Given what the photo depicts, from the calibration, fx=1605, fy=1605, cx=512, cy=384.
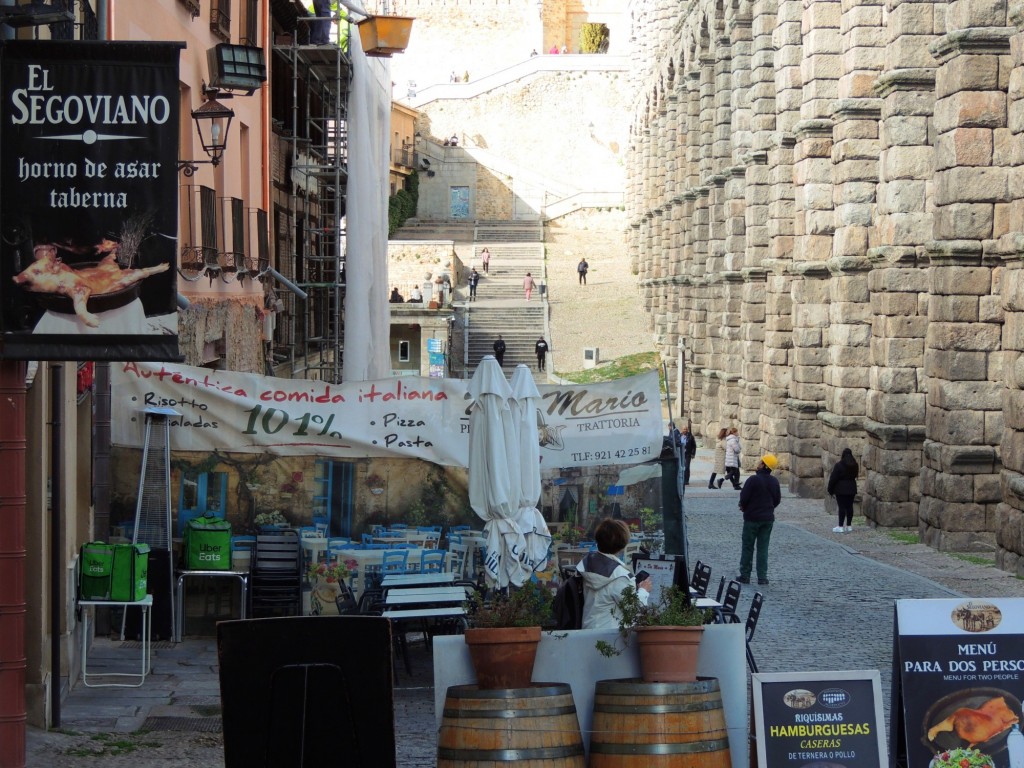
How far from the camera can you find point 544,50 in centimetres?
10506

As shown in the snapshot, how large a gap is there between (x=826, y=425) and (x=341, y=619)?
20.1 m

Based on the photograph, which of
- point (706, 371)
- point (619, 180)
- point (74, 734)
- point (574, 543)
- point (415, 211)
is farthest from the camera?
point (619, 180)

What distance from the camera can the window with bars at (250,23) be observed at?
23047mm

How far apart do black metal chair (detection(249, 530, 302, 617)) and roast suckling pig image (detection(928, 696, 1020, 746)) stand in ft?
22.2

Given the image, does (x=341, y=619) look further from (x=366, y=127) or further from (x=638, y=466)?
(x=366, y=127)

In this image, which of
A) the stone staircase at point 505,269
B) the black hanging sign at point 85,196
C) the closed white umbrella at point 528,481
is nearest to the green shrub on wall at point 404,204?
the stone staircase at point 505,269

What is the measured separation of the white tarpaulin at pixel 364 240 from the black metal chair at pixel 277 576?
9517 millimetres

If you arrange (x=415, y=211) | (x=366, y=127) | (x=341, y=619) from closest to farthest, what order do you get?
1. (x=341, y=619)
2. (x=366, y=127)
3. (x=415, y=211)

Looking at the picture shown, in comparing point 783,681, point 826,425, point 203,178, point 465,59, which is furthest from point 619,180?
point 783,681

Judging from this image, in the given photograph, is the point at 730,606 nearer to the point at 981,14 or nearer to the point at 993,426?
the point at 993,426

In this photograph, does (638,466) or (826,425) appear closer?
(638,466)

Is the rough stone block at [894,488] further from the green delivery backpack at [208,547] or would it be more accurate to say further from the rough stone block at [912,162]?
the green delivery backpack at [208,547]

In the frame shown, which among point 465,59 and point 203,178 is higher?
point 465,59

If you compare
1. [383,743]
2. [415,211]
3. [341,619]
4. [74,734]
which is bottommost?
[74,734]
